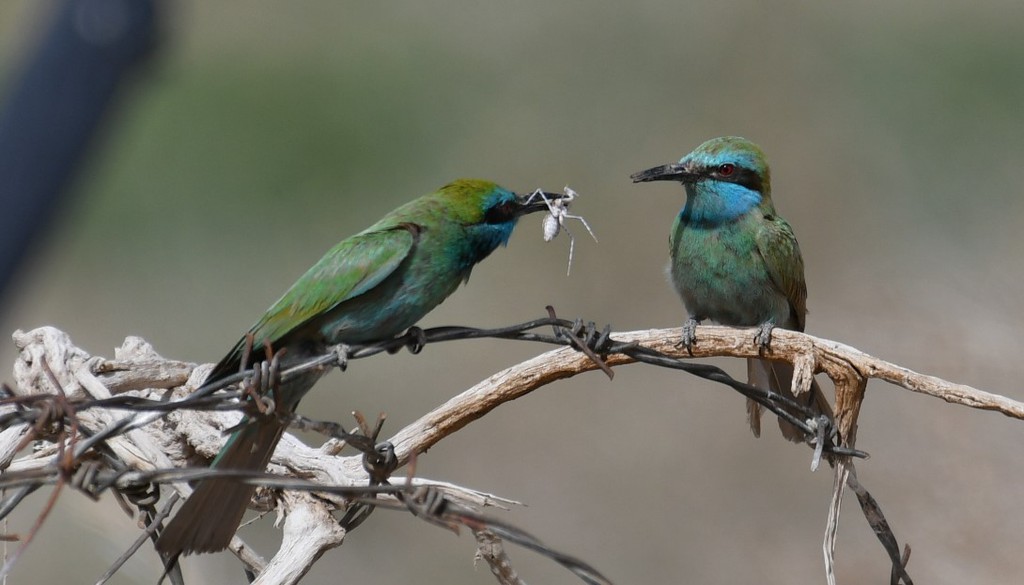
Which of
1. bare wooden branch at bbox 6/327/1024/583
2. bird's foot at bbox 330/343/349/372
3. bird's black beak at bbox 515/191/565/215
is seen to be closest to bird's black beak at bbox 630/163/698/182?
bird's black beak at bbox 515/191/565/215

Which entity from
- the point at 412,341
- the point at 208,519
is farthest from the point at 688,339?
the point at 208,519

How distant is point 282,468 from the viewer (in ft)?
10.0

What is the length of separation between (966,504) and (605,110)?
4.52m

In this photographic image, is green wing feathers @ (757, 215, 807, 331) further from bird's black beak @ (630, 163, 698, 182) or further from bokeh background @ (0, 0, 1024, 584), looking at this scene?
bokeh background @ (0, 0, 1024, 584)

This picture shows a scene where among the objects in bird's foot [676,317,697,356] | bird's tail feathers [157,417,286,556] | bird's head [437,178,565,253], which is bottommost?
bird's tail feathers [157,417,286,556]

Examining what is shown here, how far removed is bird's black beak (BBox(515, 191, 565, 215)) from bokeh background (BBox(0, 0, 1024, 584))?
2.23 metres

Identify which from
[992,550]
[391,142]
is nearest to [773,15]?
[391,142]

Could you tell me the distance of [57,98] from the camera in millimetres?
1169

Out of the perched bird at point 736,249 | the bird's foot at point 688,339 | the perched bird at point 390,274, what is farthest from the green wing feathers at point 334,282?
the perched bird at point 736,249

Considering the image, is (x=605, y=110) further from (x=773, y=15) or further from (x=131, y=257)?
(x=131, y=257)

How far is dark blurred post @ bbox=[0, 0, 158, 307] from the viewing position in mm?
1130

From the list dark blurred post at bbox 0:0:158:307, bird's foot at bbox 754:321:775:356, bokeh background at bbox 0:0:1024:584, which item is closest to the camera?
dark blurred post at bbox 0:0:158:307

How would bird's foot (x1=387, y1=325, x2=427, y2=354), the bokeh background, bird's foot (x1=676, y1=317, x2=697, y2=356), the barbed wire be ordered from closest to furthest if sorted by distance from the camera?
the barbed wire
bird's foot (x1=387, y1=325, x2=427, y2=354)
bird's foot (x1=676, y1=317, x2=697, y2=356)
the bokeh background

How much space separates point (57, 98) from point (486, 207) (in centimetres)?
221
